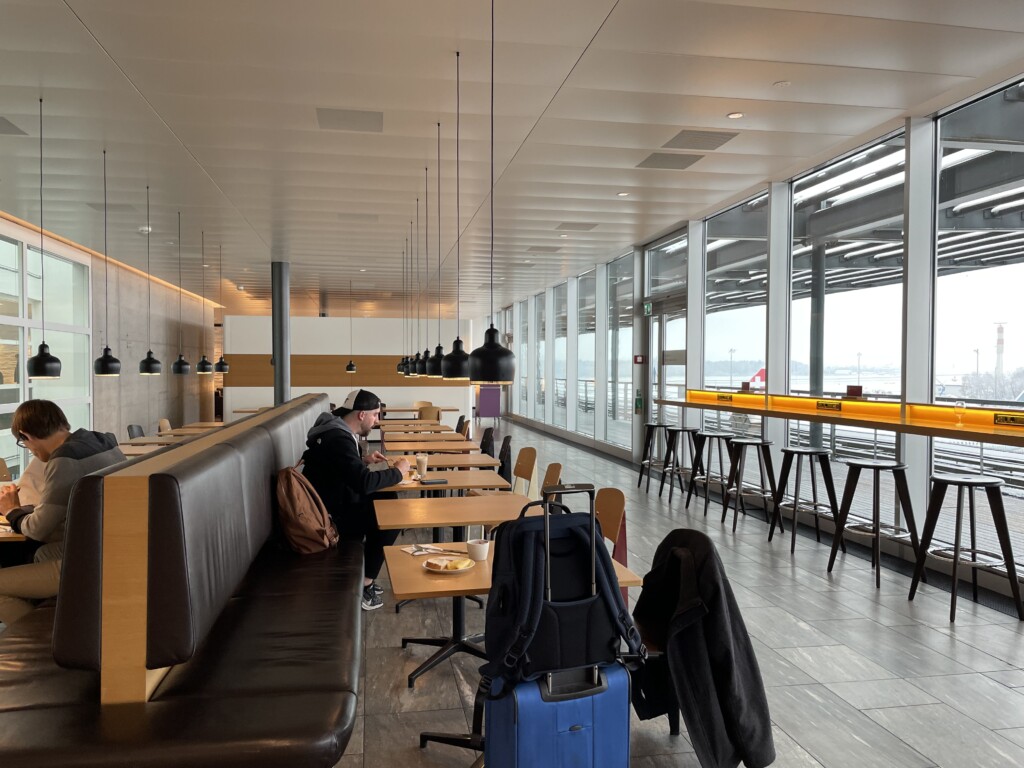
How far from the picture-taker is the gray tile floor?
2.66 meters

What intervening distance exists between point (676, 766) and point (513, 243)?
818 cm

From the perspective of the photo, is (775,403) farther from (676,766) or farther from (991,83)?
(676,766)

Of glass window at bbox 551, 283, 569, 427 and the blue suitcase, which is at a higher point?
glass window at bbox 551, 283, 569, 427

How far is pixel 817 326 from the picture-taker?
654 centimetres

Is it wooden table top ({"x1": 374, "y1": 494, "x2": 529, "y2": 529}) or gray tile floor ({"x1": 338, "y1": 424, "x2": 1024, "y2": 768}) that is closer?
gray tile floor ({"x1": 338, "y1": 424, "x2": 1024, "y2": 768})

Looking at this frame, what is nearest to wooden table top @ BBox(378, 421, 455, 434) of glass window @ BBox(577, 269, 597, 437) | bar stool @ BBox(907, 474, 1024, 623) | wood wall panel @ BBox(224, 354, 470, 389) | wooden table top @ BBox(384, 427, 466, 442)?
wooden table top @ BBox(384, 427, 466, 442)

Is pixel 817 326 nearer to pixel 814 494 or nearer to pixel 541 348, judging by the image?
pixel 814 494

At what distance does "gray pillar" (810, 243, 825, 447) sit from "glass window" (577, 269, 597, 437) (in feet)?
21.1

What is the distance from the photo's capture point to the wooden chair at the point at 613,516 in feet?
11.5

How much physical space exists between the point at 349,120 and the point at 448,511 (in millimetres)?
3060

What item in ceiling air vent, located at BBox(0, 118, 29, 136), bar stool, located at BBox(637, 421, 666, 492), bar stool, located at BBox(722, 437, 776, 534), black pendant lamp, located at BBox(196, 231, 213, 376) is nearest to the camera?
ceiling air vent, located at BBox(0, 118, 29, 136)

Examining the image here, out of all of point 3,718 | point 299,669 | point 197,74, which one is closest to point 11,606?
point 3,718

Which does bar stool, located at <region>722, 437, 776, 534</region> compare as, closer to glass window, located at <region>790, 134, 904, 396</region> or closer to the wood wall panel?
glass window, located at <region>790, 134, 904, 396</region>

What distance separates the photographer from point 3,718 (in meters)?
1.86
